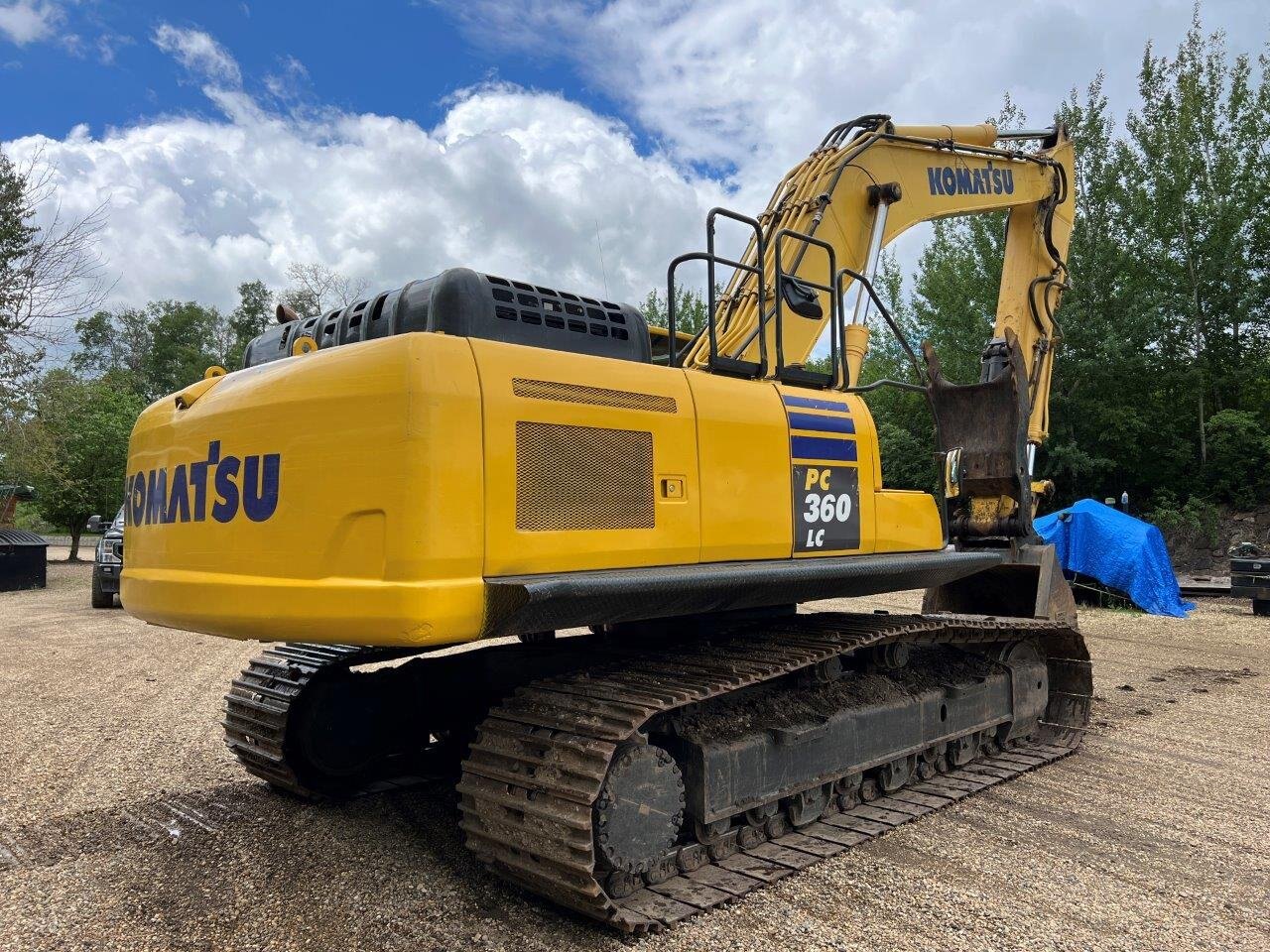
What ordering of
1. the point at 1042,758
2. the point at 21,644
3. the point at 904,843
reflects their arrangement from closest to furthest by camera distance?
the point at 904,843
the point at 1042,758
the point at 21,644

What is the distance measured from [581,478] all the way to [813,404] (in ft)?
4.82

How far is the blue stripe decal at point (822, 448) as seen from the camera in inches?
163

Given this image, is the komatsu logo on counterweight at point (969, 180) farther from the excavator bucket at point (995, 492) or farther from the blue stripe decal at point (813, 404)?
the blue stripe decal at point (813, 404)

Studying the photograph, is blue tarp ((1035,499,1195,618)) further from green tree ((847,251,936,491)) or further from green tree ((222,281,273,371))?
green tree ((222,281,273,371))

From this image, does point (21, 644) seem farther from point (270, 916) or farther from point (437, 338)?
point (437, 338)

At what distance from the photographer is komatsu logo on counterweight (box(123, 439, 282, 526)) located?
10.6 feet

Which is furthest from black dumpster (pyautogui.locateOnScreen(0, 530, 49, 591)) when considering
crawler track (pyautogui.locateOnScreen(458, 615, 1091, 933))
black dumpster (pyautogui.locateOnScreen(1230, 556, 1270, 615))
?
black dumpster (pyautogui.locateOnScreen(1230, 556, 1270, 615))

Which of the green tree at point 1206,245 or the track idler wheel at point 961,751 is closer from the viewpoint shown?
the track idler wheel at point 961,751

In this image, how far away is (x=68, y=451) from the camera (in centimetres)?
2336

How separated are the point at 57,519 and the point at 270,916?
25.0 metres

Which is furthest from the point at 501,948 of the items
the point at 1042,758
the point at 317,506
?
the point at 1042,758

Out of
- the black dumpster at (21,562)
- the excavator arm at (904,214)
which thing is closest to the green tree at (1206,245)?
the excavator arm at (904,214)

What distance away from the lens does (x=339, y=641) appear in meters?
3.00

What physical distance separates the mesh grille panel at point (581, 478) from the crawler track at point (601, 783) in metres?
0.71
